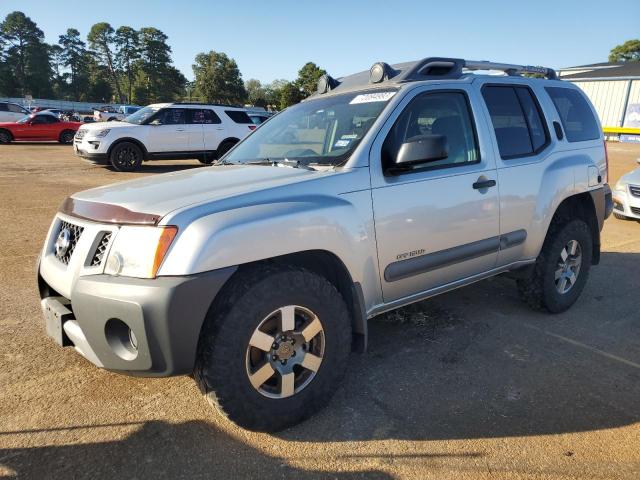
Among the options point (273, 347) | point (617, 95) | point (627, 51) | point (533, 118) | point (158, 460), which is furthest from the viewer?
point (627, 51)

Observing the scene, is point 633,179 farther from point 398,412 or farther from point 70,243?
point 70,243

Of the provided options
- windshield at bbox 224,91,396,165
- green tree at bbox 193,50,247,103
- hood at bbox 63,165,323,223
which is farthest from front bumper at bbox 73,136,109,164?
green tree at bbox 193,50,247,103

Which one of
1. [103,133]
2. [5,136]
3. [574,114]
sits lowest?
[574,114]

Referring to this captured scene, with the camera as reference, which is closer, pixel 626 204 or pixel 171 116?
pixel 626 204

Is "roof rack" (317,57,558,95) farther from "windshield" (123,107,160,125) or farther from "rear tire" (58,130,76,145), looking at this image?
"rear tire" (58,130,76,145)

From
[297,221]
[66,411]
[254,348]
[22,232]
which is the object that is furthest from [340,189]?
[22,232]

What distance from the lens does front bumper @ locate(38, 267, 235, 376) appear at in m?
2.11

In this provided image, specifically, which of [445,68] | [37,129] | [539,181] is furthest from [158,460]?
[37,129]

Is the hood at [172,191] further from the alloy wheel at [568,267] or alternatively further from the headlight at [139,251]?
the alloy wheel at [568,267]

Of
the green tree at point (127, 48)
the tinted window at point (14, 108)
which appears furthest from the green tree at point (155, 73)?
the tinted window at point (14, 108)

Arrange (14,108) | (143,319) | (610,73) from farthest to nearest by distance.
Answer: (610,73) < (14,108) < (143,319)

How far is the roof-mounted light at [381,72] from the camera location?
135 inches

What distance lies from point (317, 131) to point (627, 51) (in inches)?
3238

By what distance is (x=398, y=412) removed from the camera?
9.03 ft
